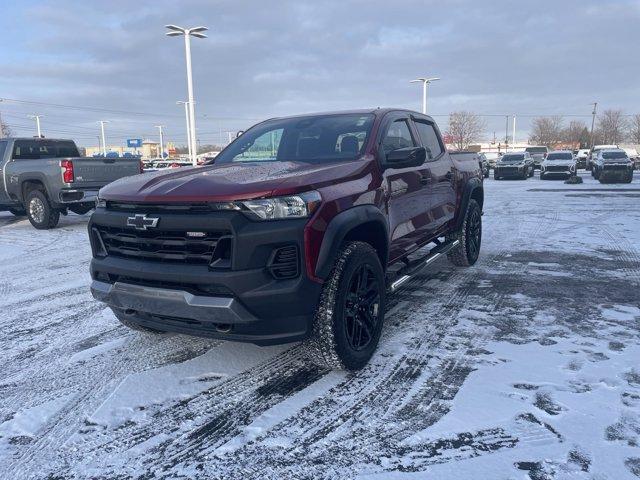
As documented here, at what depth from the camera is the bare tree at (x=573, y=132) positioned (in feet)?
337

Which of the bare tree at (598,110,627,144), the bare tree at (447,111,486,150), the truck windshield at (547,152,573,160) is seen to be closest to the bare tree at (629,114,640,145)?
the bare tree at (598,110,627,144)

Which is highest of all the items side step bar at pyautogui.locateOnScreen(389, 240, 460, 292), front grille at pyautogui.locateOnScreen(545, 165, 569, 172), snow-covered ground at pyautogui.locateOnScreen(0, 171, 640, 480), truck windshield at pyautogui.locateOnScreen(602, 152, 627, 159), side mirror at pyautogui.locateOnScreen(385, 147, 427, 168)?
side mirror at pyautogui.locateOnScreen(385, 147, 427, 168)

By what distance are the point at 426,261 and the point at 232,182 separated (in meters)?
2.61

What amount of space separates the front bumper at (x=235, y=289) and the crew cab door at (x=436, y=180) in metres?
2.34

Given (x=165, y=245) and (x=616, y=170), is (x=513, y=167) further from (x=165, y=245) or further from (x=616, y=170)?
(x=165, y=245)

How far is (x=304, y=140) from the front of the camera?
14.8 feet

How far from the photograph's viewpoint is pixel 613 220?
413 inches

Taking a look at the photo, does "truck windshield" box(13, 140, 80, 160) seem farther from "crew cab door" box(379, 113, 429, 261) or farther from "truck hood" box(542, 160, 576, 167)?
"truck hood" box(542, 160, 576, 167)

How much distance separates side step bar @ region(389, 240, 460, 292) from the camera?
422 centimetres

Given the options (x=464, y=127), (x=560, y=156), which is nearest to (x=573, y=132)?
(x=464, y=127)

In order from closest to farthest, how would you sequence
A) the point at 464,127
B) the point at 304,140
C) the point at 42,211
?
the point at 304,140
the point at 42,211
the point at 464,127


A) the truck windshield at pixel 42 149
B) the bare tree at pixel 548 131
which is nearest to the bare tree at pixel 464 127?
the bare tree at pixel 548 131

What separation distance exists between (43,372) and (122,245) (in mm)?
1106

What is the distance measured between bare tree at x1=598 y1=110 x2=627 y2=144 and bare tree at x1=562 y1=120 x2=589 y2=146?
4.83 metres
